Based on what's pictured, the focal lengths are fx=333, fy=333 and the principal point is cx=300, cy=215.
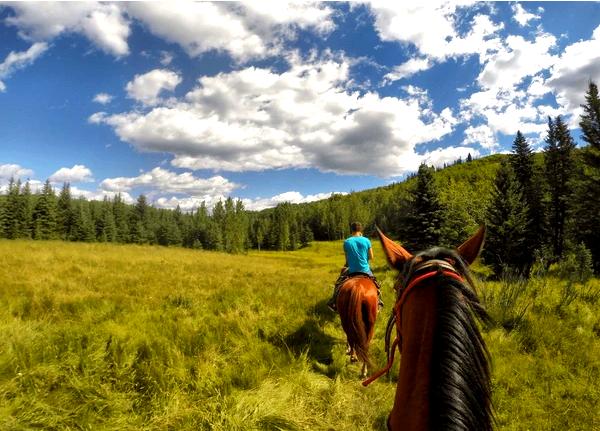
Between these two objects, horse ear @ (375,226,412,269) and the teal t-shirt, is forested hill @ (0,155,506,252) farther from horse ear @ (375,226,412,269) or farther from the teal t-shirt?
horse ear @ (375,226,412,269)

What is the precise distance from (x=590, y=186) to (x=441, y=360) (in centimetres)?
3445

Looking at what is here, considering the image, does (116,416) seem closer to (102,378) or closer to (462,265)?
(102,378)

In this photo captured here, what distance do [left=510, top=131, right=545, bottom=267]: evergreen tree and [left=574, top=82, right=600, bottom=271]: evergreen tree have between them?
194 inches

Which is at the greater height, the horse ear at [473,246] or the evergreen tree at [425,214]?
the evergreen tree at [425,214]

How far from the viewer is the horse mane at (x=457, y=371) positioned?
54.3 inches

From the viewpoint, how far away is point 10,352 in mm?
4543

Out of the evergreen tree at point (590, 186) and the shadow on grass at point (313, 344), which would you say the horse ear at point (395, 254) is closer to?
the shadow on grass at point (313, 344)

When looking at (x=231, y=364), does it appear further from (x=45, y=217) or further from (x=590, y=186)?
(x=45, y=217)

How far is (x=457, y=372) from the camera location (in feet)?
4.78

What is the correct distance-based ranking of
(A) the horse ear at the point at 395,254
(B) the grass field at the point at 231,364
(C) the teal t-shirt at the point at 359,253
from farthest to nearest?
(C) the teal t-shirt at the point at 359,253 → (B) the grass field at the point at 231,364 → (A) the horse ear at the point at 395,254

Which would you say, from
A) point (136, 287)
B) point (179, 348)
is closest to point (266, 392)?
point (179, 348)

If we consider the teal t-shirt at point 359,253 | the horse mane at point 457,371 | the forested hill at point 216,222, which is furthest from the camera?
the forested hill at point 216,222

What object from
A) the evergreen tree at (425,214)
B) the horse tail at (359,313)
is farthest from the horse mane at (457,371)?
the evergreen tree at (425,214)

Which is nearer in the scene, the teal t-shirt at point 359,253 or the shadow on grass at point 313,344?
the shadow on grass at point 313,344
